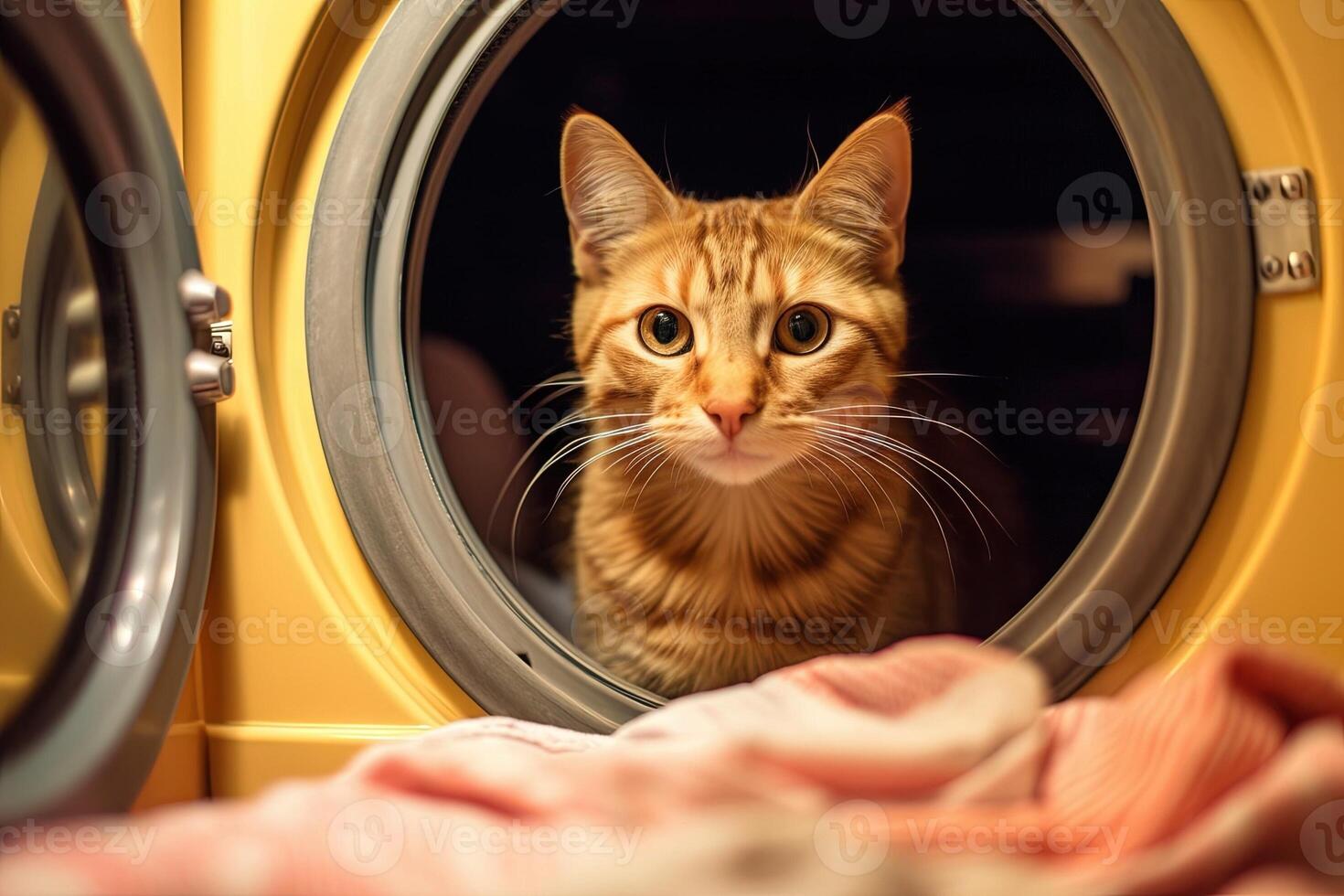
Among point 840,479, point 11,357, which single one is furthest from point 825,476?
point 11,357

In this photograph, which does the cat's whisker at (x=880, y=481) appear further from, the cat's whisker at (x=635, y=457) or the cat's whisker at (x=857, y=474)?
the cat's whisker at (x=635, y=457)

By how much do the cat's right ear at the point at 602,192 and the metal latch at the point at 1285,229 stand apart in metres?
0.56

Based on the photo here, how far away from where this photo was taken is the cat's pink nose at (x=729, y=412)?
897 millimetres

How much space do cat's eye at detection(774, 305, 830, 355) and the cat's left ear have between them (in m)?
0.08

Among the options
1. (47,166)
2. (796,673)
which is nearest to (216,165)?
(47,166)

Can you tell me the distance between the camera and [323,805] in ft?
2.07

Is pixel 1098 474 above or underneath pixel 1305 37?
underneath

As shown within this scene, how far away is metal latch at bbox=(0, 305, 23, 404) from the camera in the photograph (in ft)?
2.67

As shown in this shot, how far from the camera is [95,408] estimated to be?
0.89 meters

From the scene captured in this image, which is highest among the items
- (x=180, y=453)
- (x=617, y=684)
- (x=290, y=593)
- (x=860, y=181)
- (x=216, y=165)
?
(x=216, y=165)

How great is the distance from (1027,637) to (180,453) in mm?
801

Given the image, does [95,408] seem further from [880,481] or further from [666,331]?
[880,481]

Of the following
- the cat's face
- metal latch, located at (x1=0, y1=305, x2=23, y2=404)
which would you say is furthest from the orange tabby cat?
metal latch, located at (x1=0, y1=305, x2=23, y2=404)

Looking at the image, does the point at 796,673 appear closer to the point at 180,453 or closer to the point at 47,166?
the point at 180,453
